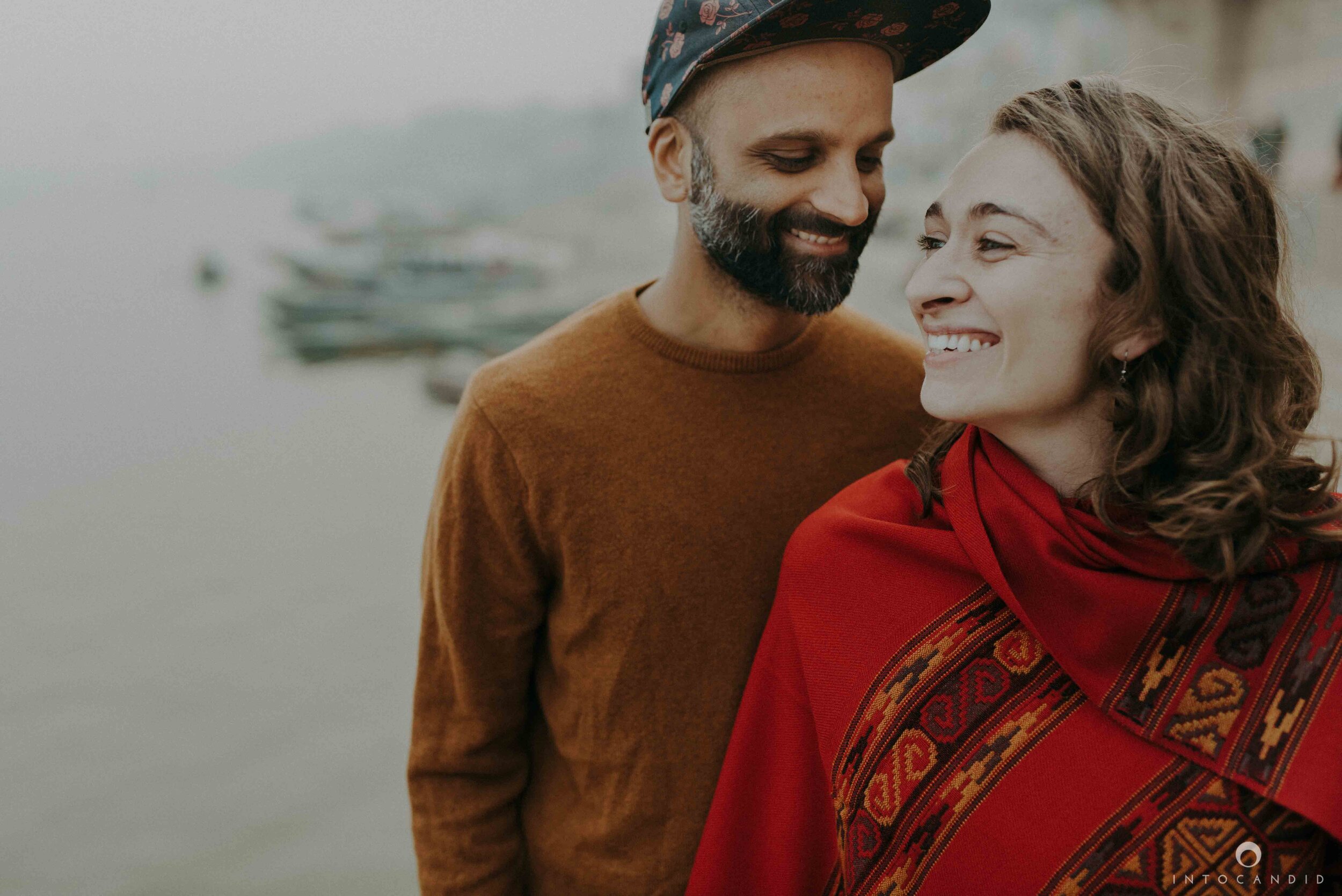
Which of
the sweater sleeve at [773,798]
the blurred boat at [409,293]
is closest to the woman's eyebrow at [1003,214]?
the sweater sleeve at [773,798]

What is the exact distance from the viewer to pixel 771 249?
112cm

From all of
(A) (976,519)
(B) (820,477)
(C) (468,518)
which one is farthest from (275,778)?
(A) (976,519)

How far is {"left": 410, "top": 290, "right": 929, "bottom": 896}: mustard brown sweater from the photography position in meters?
1.16

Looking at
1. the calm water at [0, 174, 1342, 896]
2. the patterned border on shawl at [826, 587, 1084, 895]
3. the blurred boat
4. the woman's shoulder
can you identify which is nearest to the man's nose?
the woman's shoulder

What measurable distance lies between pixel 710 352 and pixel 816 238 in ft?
0.68

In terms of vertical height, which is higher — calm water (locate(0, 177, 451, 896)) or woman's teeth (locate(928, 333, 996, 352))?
woman's teeth (locate(928, 333, 996, 352))

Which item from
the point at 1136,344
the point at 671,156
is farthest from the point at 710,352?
the point at 1136,344

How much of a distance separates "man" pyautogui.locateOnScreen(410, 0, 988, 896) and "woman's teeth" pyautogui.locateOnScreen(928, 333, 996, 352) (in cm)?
17

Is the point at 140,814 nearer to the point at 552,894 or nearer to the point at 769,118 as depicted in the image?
the point at 552,894

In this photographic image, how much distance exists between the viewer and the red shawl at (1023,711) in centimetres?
85

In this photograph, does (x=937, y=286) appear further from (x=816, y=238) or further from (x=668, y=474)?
(x=668, y=474)

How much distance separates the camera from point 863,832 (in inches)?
39.4

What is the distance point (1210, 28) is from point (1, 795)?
669 centimetres

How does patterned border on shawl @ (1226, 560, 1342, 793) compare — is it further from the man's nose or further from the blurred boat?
the blurred boat
